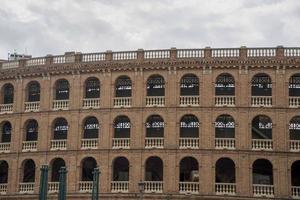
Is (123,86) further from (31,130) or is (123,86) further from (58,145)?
(31,130)

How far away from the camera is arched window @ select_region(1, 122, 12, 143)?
5674 centimetres

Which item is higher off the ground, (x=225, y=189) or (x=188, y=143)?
(x=188, y=143)

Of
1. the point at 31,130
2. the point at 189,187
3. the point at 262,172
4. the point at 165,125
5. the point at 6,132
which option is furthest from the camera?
the point at 6,132

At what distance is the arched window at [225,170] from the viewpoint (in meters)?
51.2

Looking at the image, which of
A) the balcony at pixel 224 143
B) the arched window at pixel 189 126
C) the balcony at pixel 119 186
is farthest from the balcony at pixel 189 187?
the balcony at pixel 119 186

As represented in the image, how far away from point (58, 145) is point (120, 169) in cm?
582

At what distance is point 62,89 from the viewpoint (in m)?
55.4

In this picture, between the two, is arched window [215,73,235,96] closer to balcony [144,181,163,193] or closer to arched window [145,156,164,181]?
arched window [145,156,164,181]

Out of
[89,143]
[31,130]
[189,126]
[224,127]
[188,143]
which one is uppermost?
[31,130]

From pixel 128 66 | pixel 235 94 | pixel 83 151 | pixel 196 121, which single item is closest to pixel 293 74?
pixel 235 94

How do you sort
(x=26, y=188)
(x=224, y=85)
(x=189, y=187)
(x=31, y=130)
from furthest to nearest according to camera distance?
(x=31, y=130) < (x=26, y=188) < (x=224, y=85) < (x=189, y=187)

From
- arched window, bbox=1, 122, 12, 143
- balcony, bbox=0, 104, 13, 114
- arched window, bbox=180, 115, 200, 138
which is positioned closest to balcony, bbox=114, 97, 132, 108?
arched window, bbox=180, 115, 200, 138

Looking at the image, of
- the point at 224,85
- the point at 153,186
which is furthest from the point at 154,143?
the point at 224,85

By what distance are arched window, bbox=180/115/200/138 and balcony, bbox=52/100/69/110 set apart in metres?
10.3
